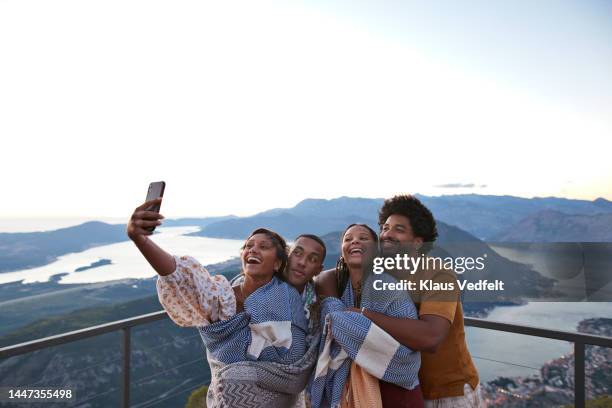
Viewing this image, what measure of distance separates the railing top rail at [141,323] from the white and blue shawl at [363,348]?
3.43ft

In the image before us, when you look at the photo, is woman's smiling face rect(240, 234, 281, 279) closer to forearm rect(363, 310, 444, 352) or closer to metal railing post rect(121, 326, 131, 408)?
forearm rect(363, 310, 444, 352)

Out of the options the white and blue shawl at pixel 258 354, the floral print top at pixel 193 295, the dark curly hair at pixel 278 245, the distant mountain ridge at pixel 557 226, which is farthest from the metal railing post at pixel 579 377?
the distant mountain ridge at pixel 557 226

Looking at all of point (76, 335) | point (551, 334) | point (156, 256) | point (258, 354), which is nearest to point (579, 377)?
point (551, 334)

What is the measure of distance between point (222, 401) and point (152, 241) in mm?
676

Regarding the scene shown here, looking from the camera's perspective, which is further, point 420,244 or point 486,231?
point 486,231

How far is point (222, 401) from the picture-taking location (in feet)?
5.31

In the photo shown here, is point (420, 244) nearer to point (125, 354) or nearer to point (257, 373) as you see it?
point (257, 373)

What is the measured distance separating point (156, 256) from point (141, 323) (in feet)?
4.07

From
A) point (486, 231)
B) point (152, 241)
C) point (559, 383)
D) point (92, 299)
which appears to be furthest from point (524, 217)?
point (152, 241)

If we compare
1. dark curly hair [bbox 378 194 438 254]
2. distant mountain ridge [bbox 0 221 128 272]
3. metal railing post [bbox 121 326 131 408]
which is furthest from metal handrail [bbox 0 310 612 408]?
distant mountain ridge [bbox 0 221 128 272]

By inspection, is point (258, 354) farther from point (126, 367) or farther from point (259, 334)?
point (126, 367)

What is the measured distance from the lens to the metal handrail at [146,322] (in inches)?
74.4

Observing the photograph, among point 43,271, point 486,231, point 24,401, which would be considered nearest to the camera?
point 24,401

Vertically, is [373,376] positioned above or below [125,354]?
above
